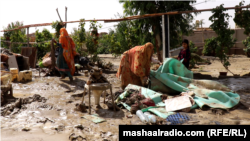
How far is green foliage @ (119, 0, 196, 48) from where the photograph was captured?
10094mm

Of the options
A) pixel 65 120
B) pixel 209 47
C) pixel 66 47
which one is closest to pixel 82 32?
pixel 66 47

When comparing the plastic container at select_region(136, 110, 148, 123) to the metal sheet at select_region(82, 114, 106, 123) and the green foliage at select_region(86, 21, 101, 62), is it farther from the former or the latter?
the green foliage at select_region(86, 21, 101, 62)

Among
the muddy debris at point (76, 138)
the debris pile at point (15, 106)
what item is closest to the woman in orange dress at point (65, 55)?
the debris pile at point (15, 106)

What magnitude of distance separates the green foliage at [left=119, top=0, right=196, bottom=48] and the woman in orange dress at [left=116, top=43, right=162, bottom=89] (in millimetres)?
4597

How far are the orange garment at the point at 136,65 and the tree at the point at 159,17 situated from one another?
4.57m

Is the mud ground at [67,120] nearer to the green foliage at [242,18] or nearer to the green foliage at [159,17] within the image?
the green foliage at [242,18]

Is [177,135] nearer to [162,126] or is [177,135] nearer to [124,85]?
[162,126]

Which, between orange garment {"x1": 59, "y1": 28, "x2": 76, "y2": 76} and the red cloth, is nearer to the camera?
the red cloth

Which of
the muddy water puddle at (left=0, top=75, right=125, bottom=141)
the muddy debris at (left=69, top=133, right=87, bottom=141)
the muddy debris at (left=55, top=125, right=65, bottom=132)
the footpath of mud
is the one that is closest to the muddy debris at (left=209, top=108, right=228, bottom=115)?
the footpath of mud

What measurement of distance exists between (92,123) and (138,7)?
767 centimetres

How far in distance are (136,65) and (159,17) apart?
18.1 feet

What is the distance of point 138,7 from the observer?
10.5 m

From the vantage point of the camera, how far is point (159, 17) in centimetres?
1039

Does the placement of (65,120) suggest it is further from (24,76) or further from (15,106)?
(24,76)
